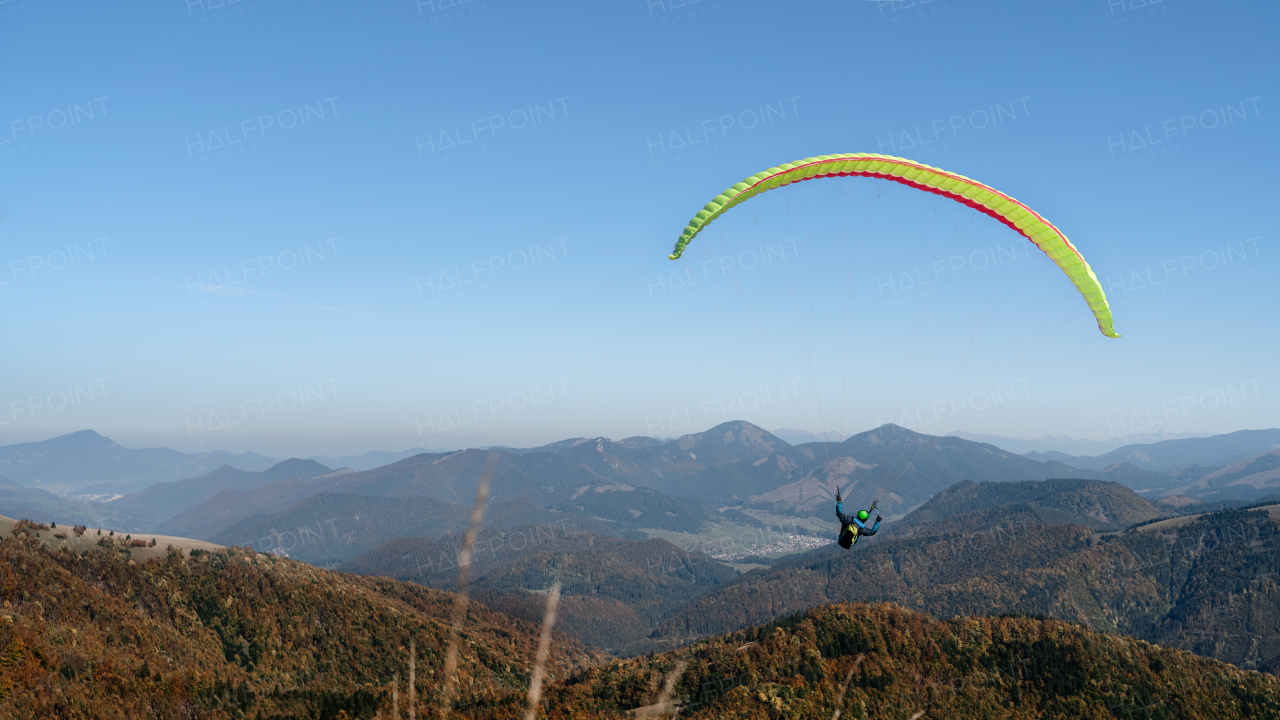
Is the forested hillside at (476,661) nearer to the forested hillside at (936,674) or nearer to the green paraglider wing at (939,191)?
the forested hillside at (936,674)

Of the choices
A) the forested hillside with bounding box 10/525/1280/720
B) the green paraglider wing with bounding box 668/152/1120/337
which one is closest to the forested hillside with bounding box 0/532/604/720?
the forested hillside with bounding box 10/525/1280/720

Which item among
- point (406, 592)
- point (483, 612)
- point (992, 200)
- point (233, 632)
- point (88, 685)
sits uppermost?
point (992, 200)

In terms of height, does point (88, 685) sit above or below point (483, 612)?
above

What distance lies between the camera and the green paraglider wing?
1556 inches

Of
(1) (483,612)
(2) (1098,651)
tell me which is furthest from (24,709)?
(1) (483,612)

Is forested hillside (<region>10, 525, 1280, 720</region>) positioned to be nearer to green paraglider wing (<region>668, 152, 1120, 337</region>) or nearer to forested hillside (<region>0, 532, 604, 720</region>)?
forested hillside (<region>0, 532, 604, 720</region>)

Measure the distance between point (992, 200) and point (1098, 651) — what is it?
9735 cm

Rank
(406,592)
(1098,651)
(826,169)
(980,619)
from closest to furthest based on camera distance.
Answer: (826,169) < (1098,651) < (980,619) < (406,592)

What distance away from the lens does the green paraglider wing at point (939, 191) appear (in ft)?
130

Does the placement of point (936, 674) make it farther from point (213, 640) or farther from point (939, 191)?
point (213, 640)

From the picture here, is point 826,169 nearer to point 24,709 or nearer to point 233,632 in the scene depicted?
point 24,709

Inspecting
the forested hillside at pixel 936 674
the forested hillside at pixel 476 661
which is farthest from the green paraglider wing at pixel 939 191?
the forested hillside at pixel 936 674

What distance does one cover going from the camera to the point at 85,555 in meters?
95.2

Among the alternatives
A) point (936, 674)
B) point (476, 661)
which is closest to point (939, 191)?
point (936, 674)
